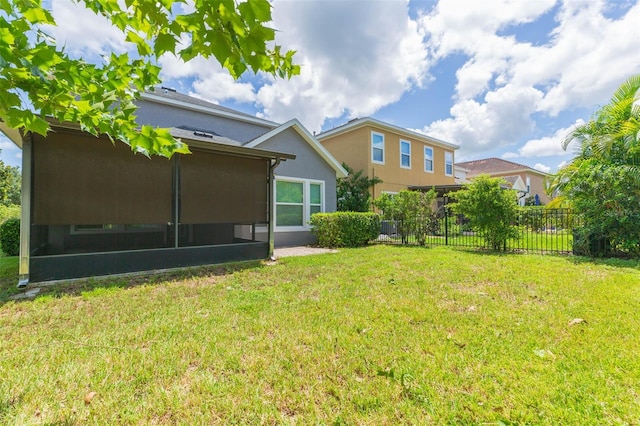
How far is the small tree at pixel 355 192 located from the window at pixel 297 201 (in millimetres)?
3340

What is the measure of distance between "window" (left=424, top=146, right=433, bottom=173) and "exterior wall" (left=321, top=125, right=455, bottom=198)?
0.80ft

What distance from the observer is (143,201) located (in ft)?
20.8

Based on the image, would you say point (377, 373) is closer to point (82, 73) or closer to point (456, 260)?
point (82, 73)

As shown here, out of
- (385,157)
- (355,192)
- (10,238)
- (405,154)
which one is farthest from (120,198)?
(405,154)

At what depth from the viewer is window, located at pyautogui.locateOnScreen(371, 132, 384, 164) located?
15875mm

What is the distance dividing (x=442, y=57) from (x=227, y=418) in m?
14.4

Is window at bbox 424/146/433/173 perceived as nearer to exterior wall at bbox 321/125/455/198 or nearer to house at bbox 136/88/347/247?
exterior wall at bbox 321/125/455/198

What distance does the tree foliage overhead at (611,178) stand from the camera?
7.59 m

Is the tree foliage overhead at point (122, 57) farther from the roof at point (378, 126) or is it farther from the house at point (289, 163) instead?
the roof at point (378, 126)

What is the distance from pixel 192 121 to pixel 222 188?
7276mm

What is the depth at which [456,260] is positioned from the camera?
25.4 feet

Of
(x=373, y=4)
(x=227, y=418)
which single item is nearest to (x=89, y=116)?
(x=227, y=418)

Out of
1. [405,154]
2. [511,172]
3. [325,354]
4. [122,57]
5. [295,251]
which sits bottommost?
Result: [325,354]

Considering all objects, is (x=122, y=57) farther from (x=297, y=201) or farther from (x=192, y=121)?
(x=192, y=121)
